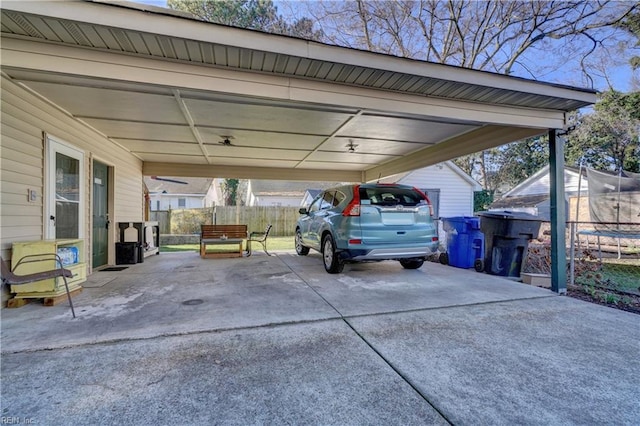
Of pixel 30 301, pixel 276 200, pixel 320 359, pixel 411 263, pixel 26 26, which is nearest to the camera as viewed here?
pixel 320 359

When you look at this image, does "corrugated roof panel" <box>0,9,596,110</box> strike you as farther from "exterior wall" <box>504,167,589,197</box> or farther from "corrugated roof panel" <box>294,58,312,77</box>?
"exterior wall" <box>504,167,589,197</box>

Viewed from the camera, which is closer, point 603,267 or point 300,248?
point 603,267

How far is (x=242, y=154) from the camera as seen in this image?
25.9 feet

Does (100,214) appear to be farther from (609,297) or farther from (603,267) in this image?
(603,267)

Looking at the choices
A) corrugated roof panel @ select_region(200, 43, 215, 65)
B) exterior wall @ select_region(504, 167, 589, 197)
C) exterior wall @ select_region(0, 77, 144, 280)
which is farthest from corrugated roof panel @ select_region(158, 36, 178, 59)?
exterior wall @ select_region(504, 167, 589, 197)

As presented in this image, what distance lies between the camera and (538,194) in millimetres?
17062

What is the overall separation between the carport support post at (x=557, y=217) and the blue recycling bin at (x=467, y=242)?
1.87 meters

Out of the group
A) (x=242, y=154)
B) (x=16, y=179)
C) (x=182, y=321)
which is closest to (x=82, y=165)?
(x=16, y=179)

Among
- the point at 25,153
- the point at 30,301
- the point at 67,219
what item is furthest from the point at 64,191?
the point at 30,301

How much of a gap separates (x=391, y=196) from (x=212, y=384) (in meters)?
3.84

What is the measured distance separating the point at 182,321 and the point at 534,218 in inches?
244

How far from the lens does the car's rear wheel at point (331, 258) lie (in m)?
5.30

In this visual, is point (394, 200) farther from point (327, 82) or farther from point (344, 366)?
point (344, 366)

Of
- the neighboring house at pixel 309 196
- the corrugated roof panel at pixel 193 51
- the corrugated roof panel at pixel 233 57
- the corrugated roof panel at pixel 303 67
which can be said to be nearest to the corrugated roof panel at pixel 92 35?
the corrugated roof panel at pixel 193 51
